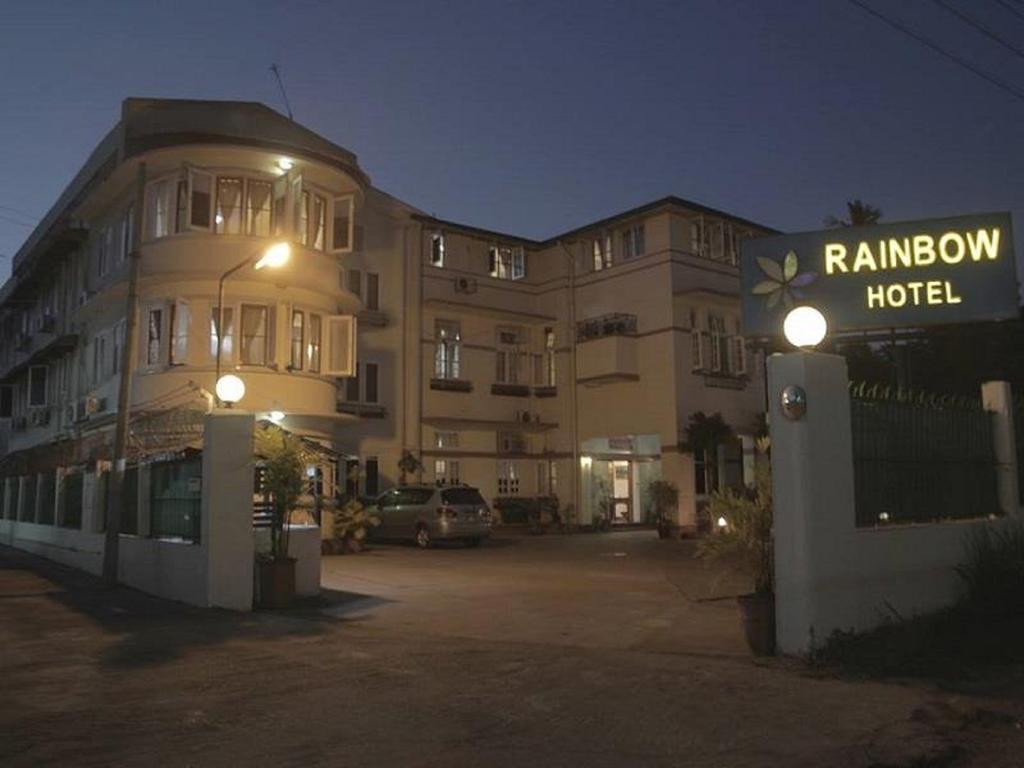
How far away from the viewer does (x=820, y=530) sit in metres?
9.05

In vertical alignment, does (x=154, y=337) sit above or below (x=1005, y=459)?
above

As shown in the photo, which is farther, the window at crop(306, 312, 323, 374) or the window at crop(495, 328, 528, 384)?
the window at crop(495, 328, 528, 384)

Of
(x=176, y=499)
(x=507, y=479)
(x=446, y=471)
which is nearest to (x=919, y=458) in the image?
(x=176, y=499)

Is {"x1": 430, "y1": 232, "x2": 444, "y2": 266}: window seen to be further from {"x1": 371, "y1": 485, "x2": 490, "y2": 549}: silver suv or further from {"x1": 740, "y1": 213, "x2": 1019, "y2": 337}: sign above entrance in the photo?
{"x1": 740, "y1": 213, "x2": 1019, "y2": 337}: sign above entrance

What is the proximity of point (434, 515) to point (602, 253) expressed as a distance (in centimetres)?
1330

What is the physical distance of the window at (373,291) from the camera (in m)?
31.5

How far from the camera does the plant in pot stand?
887 inches

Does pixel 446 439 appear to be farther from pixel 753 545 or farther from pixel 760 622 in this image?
pixel 760 622

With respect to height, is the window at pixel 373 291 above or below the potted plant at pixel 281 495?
above

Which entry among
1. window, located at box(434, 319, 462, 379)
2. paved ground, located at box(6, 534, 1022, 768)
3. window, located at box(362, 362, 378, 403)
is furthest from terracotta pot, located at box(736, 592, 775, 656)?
window, located at box(434, 319, 462, 379)

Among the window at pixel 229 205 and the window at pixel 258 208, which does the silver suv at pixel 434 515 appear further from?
the window at pixel 229 205

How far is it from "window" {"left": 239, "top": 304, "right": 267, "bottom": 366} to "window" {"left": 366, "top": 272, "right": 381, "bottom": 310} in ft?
28.0

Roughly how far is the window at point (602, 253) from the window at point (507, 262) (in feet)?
10.4

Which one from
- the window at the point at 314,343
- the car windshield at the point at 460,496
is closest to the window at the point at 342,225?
the window at the point at 314,343
